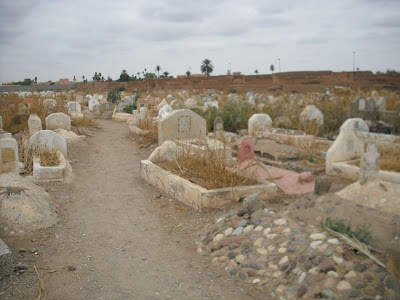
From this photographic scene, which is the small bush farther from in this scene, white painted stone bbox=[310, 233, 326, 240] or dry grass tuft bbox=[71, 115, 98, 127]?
dry grass tuft bbox=[71, 115, 98, 127]

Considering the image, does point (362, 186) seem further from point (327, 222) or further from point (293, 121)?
point (293, 121)

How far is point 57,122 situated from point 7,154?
16.2ft

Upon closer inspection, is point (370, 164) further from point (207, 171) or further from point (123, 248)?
point (123, 248)

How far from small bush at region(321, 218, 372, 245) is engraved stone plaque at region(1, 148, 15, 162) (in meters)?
5.49

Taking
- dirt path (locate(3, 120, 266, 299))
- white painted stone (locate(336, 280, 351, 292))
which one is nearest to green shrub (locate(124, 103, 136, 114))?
dirt path (locate(3, 120, 266, 299))

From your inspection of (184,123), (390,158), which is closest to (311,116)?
(184,123)

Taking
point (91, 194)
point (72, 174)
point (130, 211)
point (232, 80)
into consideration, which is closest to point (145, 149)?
point (72, 174)

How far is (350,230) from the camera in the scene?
3.29 meters

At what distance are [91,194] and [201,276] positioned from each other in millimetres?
3272

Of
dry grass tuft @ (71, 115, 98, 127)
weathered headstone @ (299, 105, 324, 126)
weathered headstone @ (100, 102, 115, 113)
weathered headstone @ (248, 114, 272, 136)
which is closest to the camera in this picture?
weathered headstone @ (248, 114, 272, 136)

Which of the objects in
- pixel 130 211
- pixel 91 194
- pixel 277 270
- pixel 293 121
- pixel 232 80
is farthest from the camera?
pixel 232 80

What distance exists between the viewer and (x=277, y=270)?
3281mm

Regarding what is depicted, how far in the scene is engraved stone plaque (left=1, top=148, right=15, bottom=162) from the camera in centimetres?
662

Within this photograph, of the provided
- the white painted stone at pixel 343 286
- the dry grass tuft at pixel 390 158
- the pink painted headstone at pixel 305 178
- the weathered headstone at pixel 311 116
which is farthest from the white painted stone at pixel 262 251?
the weathered headstone at pixel 311 116
